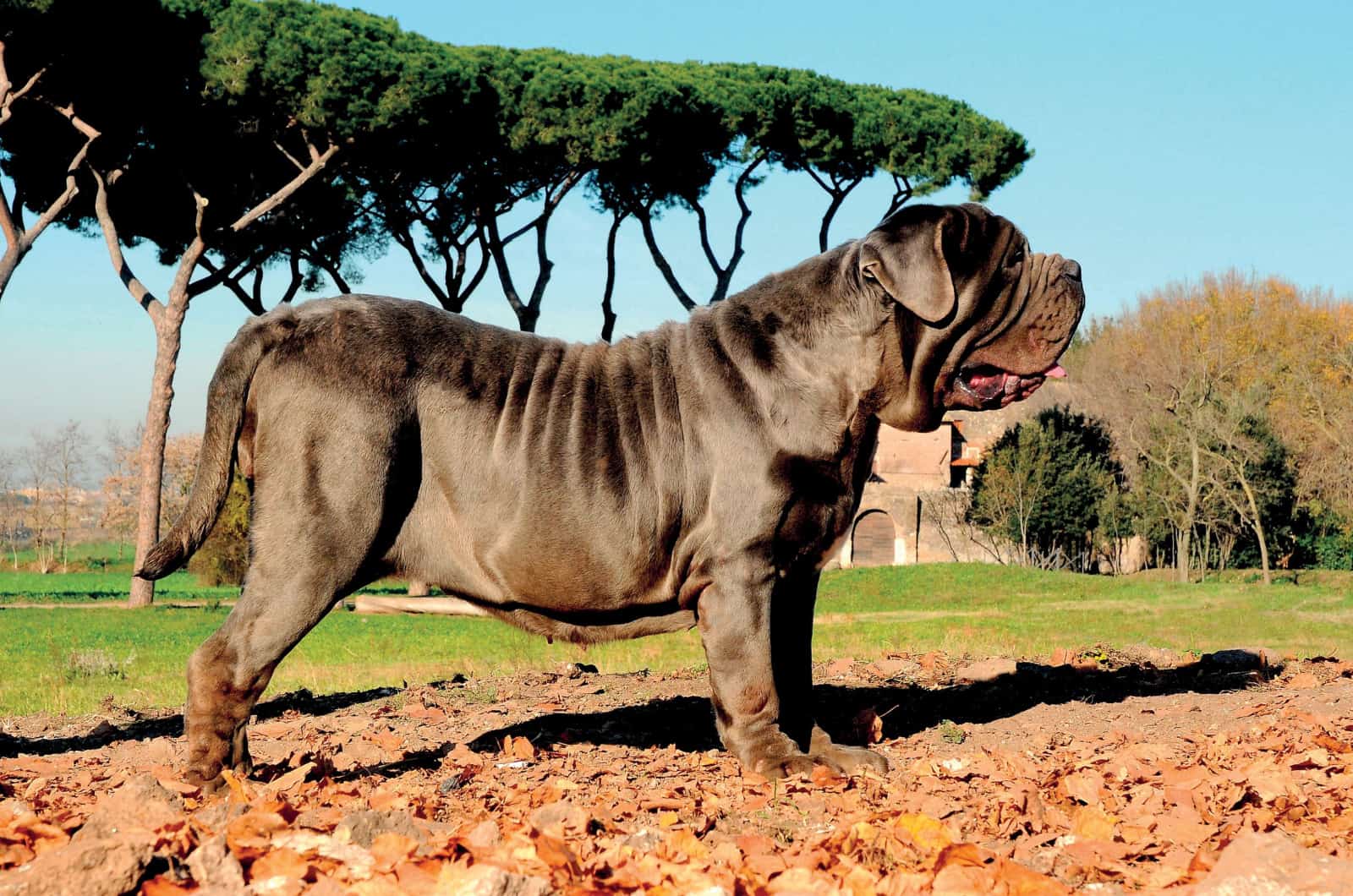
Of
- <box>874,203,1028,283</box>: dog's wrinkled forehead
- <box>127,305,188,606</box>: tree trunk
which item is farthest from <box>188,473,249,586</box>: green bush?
<box>874,203,1028,283</box>: dog's wrinkled forehead

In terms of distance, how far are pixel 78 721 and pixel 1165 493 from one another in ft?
118

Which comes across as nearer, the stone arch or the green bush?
the green bush

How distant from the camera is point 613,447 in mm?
4887

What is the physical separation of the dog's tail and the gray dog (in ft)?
0.03

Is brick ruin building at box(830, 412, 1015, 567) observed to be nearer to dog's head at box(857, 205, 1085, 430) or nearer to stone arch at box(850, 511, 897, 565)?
stone arch at box(850, 511, 897, 565)

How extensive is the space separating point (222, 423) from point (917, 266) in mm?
2856

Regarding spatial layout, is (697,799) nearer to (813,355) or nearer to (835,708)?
(813,355)

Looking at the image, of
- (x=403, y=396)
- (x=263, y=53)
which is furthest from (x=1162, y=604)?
(x=403, y=396)

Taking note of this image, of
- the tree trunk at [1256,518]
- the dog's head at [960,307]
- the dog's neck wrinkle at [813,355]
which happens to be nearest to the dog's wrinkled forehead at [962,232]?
the dog's head at [960,307]

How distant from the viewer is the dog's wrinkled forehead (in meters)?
4.88

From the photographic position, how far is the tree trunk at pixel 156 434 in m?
24.0

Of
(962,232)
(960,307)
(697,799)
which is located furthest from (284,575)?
(962,232)

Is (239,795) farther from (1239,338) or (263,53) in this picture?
(1239,338)

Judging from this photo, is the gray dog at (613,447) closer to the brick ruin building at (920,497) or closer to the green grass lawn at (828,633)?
the green grass lawn at (828,633)
